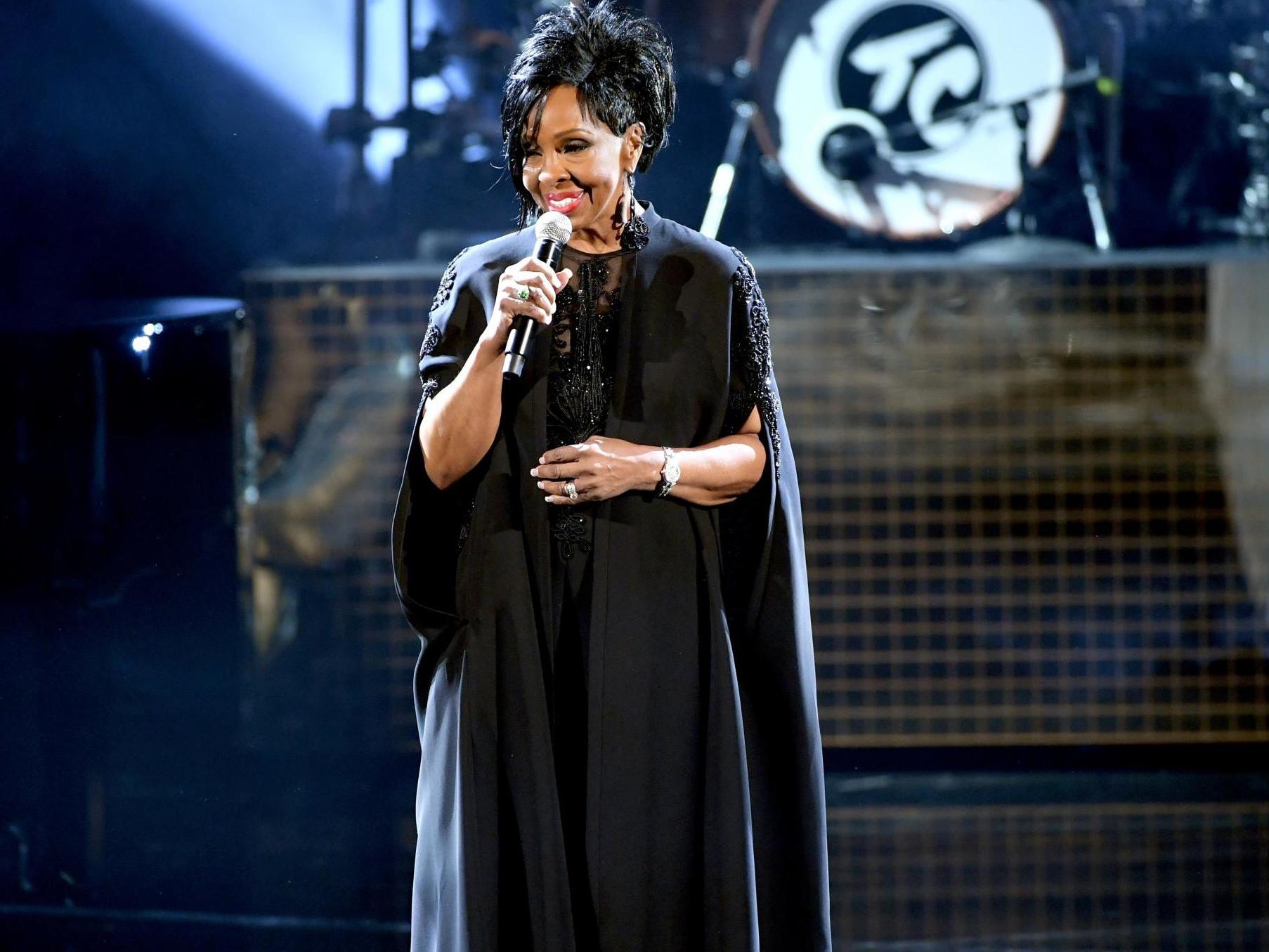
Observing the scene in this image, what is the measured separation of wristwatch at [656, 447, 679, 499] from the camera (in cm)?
140

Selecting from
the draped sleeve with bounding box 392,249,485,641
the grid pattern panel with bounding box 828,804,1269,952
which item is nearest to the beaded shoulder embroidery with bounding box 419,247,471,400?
the draped sleeve with bounding box 392,249,485,641

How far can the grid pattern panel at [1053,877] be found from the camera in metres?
2.35

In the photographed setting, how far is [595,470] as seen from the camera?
1.37 meters

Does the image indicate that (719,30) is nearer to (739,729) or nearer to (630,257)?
(630,257)

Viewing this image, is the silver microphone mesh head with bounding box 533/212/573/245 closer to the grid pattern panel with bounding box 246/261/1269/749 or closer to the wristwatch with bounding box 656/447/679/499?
the wristwatch with bounding box 656/447/679/499


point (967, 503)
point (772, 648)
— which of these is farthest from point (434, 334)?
point (967, 503)

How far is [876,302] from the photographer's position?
3.32 meters

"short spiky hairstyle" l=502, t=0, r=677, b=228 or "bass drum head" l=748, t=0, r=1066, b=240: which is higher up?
"bass drum head" l=748, t=0, r=1066, b=240

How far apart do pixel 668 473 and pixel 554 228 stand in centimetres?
28

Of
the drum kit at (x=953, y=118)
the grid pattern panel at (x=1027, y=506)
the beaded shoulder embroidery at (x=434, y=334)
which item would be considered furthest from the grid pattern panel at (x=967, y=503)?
the beaded shoulder embroidery at (x=434, y=334)

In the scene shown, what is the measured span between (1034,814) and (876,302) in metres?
1.27

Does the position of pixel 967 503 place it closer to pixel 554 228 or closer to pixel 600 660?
pixel 600 660

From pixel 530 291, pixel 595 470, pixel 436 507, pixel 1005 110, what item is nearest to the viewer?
pixel 530 291

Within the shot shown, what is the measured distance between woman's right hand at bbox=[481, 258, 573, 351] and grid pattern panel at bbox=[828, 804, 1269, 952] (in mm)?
1507
